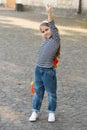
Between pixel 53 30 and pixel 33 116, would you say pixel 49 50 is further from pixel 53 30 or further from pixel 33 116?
pixel 33 116

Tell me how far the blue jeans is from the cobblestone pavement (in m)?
0.23

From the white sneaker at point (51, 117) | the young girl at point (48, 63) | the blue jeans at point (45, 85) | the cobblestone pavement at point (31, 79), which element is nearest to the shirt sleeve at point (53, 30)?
the young girl at point (48, 63)

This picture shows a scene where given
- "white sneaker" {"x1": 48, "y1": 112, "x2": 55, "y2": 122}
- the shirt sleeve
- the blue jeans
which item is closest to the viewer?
the shirt sleeve

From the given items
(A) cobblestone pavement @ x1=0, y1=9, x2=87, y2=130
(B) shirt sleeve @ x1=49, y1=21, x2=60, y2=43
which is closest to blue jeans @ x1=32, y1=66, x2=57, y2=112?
(A) cobblestone pavement @ x1=0, y1=9, x2=87, y2=130

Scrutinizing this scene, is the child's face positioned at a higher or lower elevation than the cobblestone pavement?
higher

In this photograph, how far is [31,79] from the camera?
834 centimetres

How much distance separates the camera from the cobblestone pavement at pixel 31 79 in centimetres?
601

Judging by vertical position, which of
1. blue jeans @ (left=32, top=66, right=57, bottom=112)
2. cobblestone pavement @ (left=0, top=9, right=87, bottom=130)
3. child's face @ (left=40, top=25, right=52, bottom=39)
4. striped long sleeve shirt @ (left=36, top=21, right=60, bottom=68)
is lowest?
cobblestone pavement @ (left=0, top=9, right=87, bottom=130)

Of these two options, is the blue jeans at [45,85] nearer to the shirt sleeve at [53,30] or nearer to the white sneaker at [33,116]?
the white sneaker at [33,116]

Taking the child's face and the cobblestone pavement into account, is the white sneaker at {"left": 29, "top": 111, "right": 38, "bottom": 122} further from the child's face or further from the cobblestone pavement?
the child's face

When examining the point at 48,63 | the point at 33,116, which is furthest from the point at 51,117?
the point at 48,63

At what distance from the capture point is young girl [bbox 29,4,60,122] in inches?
226

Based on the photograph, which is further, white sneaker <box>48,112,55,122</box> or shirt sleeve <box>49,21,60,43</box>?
white sneaker <box>48,112,55,122</box>

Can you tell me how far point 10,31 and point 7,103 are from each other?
30.3ft
